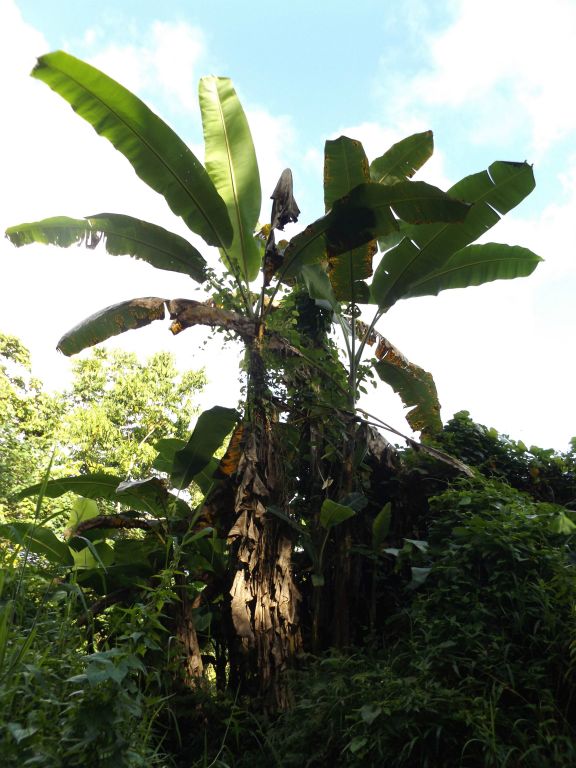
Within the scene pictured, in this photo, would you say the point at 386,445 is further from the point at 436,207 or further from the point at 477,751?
the point at 477,751

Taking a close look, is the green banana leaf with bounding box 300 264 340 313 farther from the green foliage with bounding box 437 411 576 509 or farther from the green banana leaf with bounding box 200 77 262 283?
the green foliage with bounding box 437 411 576 509

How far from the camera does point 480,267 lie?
17.1ft

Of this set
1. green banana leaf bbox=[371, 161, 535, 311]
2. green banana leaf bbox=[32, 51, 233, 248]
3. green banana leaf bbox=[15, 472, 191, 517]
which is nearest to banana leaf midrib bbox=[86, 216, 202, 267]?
A: green banana leaf bbox=[32, 51, 233, 248]

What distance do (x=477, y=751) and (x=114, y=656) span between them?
1.61 m

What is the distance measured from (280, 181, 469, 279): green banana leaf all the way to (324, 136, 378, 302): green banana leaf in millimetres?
147

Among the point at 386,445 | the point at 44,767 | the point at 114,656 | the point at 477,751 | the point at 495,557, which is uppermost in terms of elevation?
the point at 386,445

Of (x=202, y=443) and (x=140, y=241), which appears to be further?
(x=140, y=241)

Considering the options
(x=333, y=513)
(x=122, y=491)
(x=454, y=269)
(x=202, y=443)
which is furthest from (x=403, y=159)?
(x=122, y=491)

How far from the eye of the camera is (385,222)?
4.43 meters

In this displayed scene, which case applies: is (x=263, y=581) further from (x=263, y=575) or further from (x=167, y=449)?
(x=167, y=449)

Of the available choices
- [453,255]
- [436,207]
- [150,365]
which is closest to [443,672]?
[436,207]

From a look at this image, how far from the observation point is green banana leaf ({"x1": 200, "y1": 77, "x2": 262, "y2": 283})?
194 inches

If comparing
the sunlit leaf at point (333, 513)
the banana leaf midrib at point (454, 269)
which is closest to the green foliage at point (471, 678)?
the sunlit leaf at point (333, 513)

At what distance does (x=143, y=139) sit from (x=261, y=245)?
1415mm
